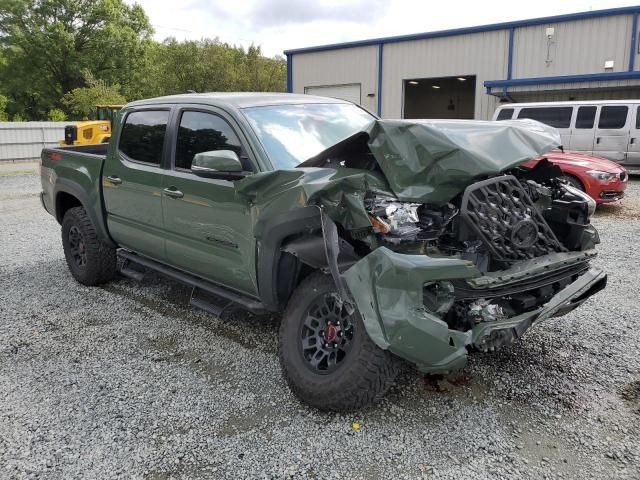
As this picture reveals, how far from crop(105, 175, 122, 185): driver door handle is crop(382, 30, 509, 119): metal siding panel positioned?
57.5 feet

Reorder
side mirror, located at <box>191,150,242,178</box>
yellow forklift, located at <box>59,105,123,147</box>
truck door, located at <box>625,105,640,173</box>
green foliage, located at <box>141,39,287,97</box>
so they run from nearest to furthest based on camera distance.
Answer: side mirror, located at <box>191,150,242,178</box>, truck door, located at <box>625,105,640,173</box>, yellow forklift, located at <box>59,105,123,147</box>, green foliage, located at <box>141,39,287,97</box>

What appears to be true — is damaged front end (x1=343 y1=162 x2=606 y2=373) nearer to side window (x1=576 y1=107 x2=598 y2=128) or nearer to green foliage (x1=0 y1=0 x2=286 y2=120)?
side window (x1=576 y1=107 x2=598 y2=128)

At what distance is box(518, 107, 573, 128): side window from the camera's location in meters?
12.8

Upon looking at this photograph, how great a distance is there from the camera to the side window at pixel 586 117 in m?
12.6

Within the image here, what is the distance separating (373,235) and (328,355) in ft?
2.53

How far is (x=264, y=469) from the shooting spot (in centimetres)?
277

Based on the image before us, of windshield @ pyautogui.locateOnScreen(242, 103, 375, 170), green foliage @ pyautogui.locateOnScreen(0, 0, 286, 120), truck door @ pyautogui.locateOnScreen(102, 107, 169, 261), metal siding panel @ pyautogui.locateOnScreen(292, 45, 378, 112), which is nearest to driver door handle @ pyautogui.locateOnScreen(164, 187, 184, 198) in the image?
truck door @ pyautogui.locateOnScreen(102, 107, 169, 261)

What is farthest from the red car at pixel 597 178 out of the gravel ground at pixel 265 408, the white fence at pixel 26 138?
the white fence at pixel 26 138

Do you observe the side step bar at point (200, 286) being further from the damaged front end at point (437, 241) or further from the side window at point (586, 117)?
Result: the side window at point (586, 117)

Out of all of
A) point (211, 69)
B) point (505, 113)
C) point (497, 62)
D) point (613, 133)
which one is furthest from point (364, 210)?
point (211, 69)

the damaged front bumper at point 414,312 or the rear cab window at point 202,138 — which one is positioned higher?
the rear cab window at point 202,138

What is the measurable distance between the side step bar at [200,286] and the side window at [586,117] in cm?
1115

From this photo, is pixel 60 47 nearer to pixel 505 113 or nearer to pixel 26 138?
pixel 26 138

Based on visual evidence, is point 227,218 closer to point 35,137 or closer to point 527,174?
point 527,174
